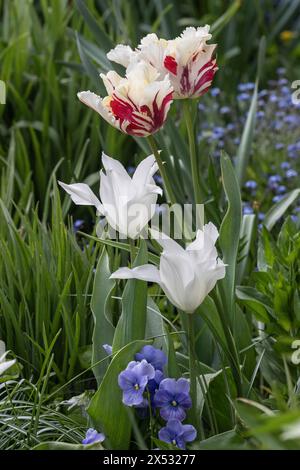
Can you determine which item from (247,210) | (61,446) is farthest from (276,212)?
(61,446)

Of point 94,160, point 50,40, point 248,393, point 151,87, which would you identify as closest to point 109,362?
point 248,393

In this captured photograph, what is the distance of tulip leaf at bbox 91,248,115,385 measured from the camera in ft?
4.91

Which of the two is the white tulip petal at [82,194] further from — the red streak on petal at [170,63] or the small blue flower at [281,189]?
the small blue flower at [281,189]

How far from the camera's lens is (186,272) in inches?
49.1

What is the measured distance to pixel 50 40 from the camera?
296 cm

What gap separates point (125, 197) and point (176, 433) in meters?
0.38

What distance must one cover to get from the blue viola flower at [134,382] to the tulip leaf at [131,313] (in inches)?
3.3

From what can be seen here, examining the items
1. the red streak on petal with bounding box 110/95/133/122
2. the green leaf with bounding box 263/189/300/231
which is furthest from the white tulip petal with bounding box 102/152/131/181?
the green leaf with bounding box 263/189/300/231

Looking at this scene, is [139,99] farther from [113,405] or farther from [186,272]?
[113,405]

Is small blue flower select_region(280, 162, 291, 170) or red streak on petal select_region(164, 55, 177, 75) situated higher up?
red streak on petal select_region(164, 55, 177, 75)

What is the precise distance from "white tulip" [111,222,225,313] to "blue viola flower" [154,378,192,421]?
0.54ft

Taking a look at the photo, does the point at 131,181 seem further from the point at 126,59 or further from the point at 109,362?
the point at 109,362

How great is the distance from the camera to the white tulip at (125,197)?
1335 mm

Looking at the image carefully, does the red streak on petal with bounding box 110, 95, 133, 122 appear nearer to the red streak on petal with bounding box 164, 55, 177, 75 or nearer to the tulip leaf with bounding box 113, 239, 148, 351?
the red streak on petal with bounding box 164, 55, 177, 75
